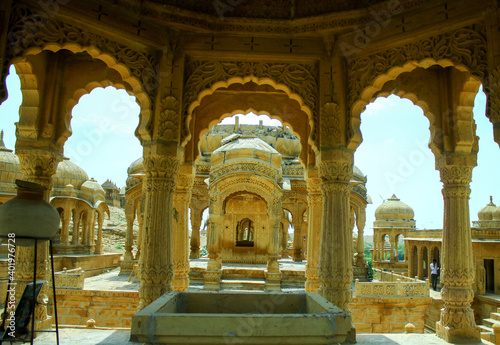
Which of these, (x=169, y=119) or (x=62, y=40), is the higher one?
(x=62, y=40)

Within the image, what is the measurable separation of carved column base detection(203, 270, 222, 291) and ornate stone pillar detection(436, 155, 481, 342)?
8.37 metres

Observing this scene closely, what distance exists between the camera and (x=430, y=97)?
26.0 ft

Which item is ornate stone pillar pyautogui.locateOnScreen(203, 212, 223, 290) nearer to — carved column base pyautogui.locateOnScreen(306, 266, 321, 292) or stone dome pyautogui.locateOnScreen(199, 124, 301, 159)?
carved column base pyautogui.locateOnScreen(306, 266, 321, 292)

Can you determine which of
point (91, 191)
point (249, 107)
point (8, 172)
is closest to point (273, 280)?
point (249, 107)

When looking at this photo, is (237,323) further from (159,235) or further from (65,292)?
(65,292)

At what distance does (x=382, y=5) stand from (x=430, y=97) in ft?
7.42

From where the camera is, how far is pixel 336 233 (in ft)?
21.9

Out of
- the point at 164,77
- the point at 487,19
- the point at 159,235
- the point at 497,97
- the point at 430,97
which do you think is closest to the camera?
the point at 497,97

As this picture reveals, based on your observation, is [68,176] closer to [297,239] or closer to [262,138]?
[262,138]

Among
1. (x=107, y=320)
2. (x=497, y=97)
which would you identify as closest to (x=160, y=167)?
(x=497, y=97)

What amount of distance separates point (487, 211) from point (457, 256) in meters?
22.8

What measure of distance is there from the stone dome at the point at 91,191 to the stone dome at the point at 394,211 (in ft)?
73.6

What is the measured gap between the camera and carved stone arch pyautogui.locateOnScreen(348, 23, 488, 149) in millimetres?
5918

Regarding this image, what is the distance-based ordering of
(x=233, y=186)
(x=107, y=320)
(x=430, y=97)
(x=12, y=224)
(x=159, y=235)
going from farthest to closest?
(x=233, y=186) < (x=107, y=320) < (x=430, y=97) < (x=159, y=235) < (x=12, y=224)
